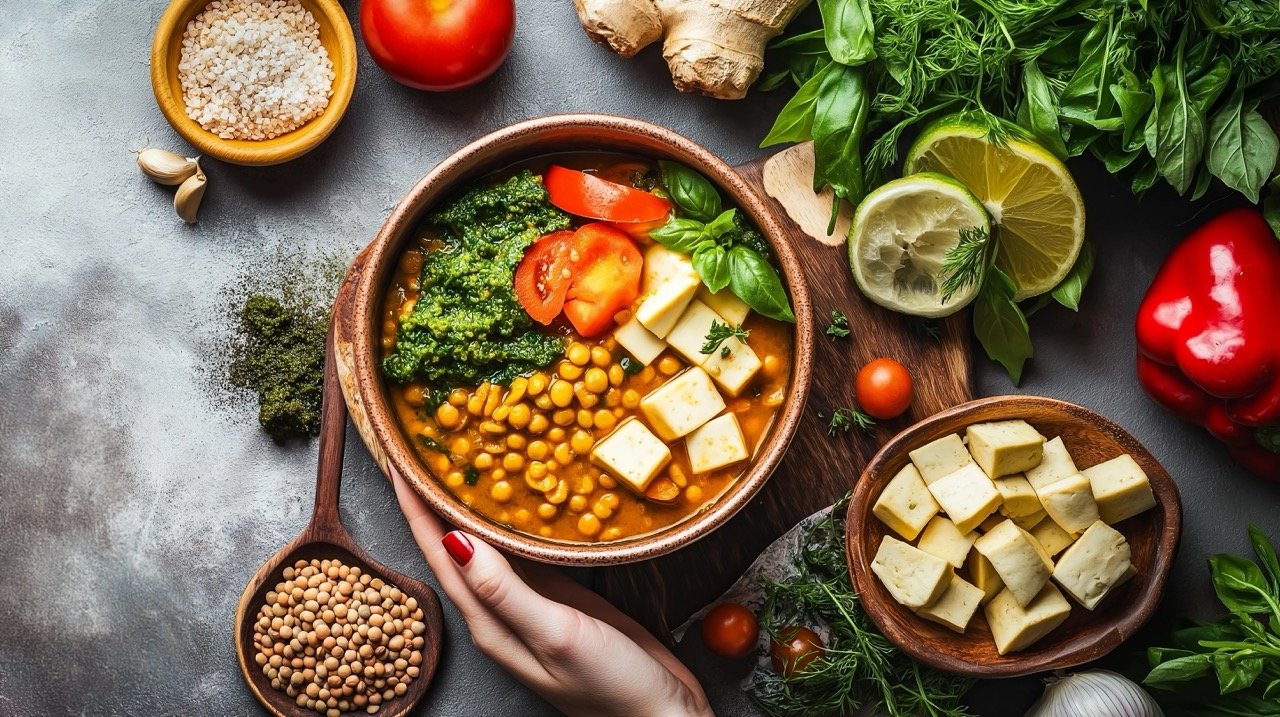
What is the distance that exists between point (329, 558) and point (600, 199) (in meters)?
1.68

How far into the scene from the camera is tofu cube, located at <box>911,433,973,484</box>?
3.22m

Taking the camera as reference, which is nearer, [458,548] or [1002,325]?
[458,548]

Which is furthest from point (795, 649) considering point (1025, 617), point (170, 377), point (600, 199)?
point (170, 377)

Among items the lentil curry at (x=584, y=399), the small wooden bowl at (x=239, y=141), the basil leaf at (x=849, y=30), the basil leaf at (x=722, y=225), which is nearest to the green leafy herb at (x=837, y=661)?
the lentil curry at (x=584, y=399)

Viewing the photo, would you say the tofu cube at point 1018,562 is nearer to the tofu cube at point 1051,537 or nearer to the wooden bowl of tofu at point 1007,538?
the wooden bowl of tofu at point 1007,538

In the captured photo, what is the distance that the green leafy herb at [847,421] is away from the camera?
341cm

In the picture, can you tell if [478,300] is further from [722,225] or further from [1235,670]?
[1235,670]

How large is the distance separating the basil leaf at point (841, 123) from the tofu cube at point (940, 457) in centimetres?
95

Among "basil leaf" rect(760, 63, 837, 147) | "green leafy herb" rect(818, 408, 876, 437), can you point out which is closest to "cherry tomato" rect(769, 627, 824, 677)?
"green leafy herb" rect(818, 408, 876, 437)

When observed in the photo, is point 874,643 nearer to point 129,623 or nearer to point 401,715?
point 401,715

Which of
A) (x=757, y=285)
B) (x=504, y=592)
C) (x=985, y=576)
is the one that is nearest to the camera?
(x=504, y=592)

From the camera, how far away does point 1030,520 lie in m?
3.27

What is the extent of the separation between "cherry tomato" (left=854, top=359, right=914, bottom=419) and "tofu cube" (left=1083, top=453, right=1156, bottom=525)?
0.67 metres

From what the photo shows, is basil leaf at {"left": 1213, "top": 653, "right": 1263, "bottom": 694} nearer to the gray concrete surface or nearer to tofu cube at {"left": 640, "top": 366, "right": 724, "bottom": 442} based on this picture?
the gray concrete surface
